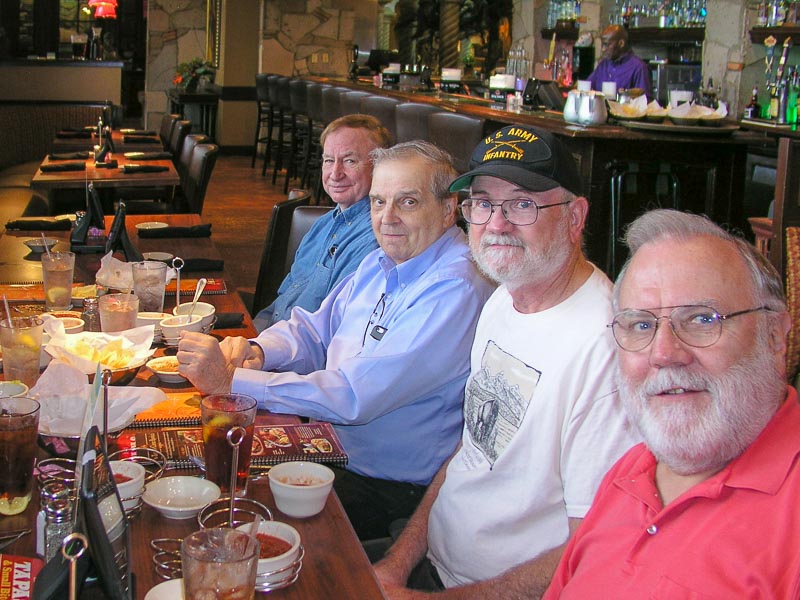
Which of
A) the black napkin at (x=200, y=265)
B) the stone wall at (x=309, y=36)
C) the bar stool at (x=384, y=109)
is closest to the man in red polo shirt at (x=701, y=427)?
the black napkin at (x=200, y=265)

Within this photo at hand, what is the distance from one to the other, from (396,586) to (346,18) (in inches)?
472

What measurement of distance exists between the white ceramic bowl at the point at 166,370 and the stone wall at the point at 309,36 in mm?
11055

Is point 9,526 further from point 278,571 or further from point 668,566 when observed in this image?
point 668,566

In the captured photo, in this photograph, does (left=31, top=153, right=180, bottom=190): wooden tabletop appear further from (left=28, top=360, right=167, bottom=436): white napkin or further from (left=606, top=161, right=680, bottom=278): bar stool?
(left=28, top=360, right=167, bottom=436): white napkin

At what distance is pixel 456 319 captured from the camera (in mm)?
2123

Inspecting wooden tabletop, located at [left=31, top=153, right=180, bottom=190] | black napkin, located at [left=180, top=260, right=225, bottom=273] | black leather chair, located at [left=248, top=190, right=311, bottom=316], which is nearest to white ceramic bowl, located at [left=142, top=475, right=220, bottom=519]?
black napkin, located at [left=180, top=260, right=225, bottom=273]

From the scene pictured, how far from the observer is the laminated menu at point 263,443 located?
167cm

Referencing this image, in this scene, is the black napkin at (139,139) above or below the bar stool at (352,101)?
below

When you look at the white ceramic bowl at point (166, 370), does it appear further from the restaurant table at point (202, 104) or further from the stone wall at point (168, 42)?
the stone wall at point (168, 42)

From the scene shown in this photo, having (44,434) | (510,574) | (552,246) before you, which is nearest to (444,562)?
(510,574)

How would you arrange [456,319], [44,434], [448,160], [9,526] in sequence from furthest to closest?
[448,160], [456,319], [44,434], [9,526]

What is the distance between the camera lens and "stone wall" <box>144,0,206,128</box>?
13336 millimetres

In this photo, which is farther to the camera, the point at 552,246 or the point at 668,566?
the point at 552,246

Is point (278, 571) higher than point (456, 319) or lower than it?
lower
